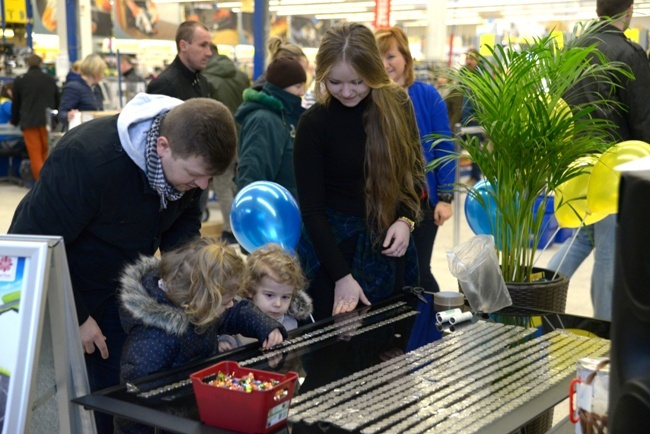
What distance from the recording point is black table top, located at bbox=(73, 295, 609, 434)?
145cm

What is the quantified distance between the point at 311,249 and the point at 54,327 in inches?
43.3

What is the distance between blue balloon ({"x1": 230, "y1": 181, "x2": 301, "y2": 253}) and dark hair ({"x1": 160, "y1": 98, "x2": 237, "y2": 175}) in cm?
120

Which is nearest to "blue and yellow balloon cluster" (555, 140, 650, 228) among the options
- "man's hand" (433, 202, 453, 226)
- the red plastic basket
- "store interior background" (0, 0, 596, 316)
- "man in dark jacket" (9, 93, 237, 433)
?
"man's hand" (433, 202, 453, 226)

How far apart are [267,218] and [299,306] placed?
70cm

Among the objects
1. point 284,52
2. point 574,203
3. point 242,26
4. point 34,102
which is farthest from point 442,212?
point 242,26

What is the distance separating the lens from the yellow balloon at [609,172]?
107 inches

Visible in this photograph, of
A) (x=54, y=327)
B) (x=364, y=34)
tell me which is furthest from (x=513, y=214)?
(x=54, y=327)

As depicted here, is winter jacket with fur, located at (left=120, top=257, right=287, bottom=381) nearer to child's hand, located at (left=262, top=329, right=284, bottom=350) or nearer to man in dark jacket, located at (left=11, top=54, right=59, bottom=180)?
child's hand, located at (left=262, top=329, right=284, bottom=350)

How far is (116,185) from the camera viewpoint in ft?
6.51

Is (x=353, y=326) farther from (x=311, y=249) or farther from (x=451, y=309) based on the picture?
(x=311, y=249)

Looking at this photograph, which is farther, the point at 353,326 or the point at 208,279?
the point at 353,326

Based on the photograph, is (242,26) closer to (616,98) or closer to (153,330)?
(616,98)

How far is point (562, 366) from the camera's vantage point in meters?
1.80

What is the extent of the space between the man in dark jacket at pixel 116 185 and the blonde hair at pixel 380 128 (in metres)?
0.55
